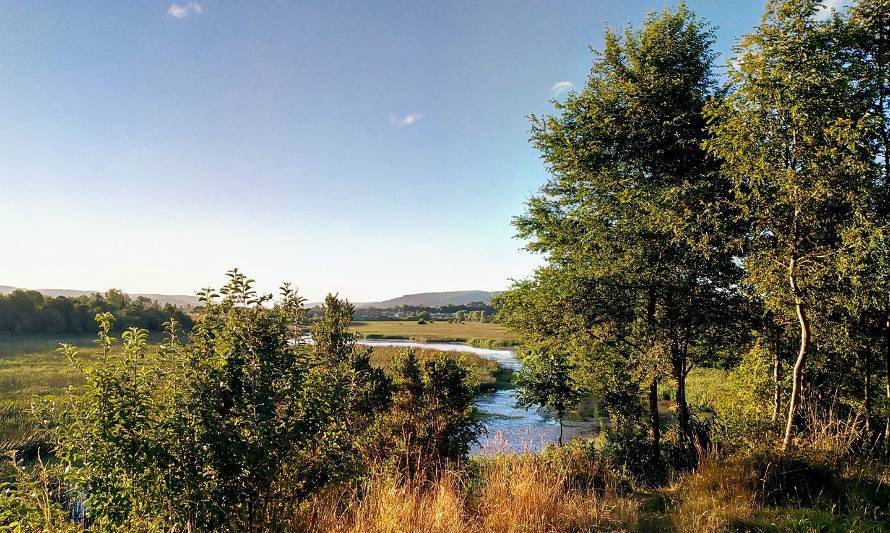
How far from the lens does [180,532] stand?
3.82 meters

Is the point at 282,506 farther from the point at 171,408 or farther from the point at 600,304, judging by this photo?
the point at 600,304

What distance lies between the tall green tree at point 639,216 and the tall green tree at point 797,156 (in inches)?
92.6

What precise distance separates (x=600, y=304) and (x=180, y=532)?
10948mm

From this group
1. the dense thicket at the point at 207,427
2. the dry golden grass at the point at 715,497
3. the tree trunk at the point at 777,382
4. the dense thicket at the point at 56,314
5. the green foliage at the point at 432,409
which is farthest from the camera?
the dense thicket at the point at 56,314

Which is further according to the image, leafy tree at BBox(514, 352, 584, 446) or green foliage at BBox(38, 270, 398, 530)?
leafy tree at BBox(514, 352, 584, 446)

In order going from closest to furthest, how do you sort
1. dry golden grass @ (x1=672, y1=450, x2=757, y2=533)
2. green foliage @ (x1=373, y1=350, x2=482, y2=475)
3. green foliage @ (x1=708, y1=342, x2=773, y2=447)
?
dry golden grass @ (x1=672, y1=450, x2=757, y2=533), green foliage @ (x1=373, y1=350, x2=482, y2=475), green foliage @ (x1=708, y1=342, x2=773, y2=447)

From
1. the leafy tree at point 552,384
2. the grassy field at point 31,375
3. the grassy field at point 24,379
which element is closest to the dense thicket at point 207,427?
the grassy field at point 31,375

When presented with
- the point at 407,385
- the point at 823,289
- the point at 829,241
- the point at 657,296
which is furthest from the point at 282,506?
the point at 657,296

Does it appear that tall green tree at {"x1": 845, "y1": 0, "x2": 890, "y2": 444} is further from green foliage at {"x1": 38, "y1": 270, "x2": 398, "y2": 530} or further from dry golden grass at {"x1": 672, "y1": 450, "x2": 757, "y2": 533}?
green foliage at {"x1": 38, "y1": 270, "x2": 398, "y2": 530}

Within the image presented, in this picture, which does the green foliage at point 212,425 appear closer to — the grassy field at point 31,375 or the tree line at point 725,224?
the grassy field at point 31,375

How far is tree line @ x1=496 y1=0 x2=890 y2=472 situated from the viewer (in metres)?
7.38

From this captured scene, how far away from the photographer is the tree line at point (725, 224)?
24.2 ft

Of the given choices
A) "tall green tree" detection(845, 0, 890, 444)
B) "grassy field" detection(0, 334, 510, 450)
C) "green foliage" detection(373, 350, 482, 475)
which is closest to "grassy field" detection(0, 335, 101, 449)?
"grassy field" detection(0, 334, 510, 450)

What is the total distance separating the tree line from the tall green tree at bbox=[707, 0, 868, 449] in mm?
32
